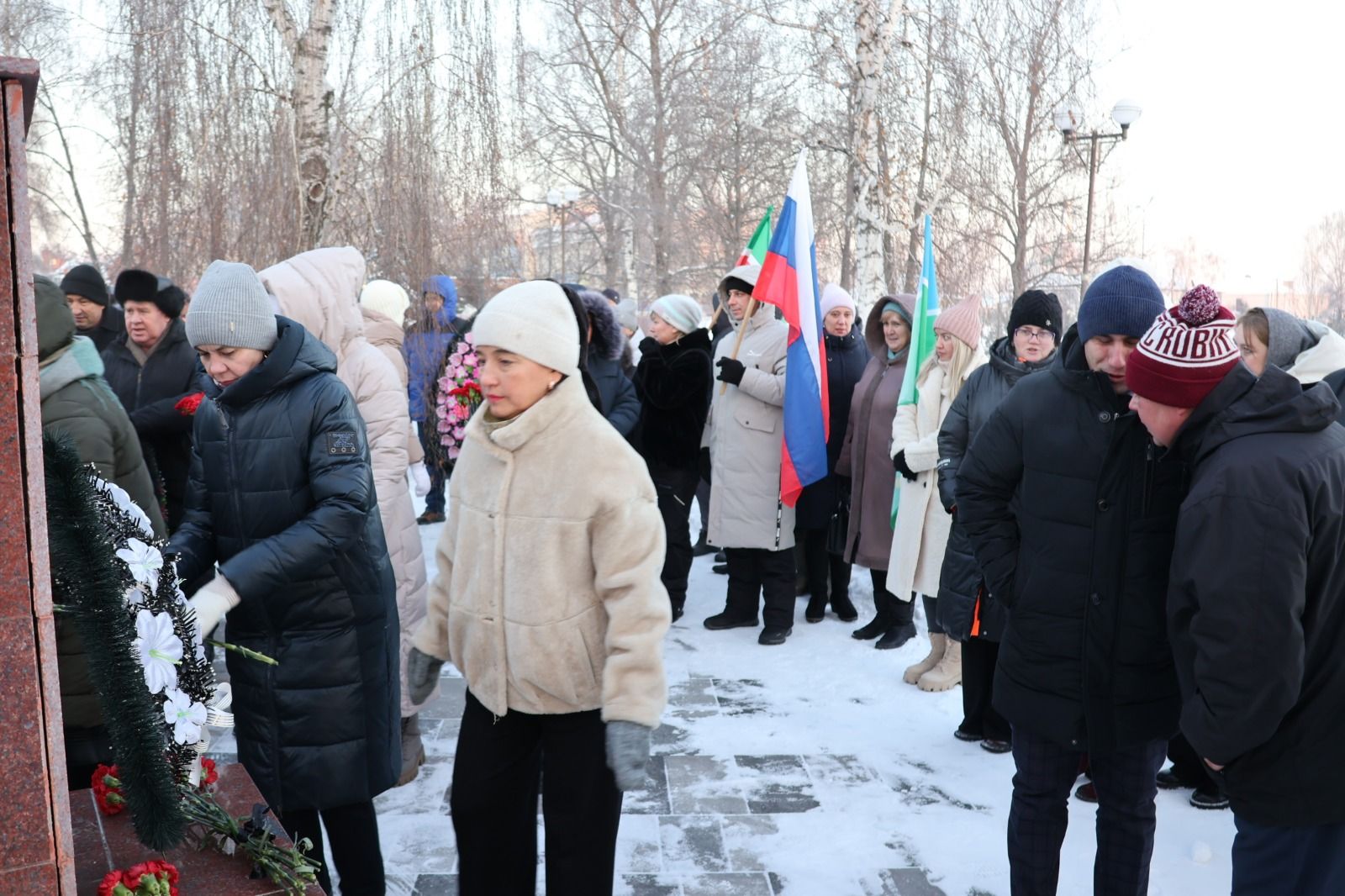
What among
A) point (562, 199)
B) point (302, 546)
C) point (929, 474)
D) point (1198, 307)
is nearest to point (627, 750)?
point (302, 546)

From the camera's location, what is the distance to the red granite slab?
2.07 m

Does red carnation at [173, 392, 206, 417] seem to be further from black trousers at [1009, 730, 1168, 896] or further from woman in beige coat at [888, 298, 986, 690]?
black trousers at [1009, 730, 1168, 896]

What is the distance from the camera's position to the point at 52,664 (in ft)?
4.81

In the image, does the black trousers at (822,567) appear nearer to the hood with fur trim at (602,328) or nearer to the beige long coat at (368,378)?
the hood with fur trim at (602,328)

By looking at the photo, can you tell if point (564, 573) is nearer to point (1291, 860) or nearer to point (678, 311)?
point (1291, 860)

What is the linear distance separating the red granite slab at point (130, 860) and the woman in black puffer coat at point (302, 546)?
2.94 feet

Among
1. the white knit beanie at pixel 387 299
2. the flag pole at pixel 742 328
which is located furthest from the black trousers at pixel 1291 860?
the white knit beanie at pixel 387 299

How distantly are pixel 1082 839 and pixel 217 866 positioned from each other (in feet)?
10.7

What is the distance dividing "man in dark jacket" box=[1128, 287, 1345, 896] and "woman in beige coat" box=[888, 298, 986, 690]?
304cm

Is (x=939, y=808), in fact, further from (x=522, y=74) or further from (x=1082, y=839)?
(x=522, y=74)

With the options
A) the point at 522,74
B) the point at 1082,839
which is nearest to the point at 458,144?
the point at 522,74

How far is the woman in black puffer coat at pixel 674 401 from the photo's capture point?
702 centimetres

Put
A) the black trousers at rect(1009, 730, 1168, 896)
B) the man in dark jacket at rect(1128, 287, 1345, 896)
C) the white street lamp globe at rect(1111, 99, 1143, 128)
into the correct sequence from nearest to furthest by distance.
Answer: the man in dark jacket at rect(1128, 287, 1345, 896) → the black trousers at rect(1009, 730, 1168, 896) → the white street lamp globe at rect(1111, 99, 1143, 128)

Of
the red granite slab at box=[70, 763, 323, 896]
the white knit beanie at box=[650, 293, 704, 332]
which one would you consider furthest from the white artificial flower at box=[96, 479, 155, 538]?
the white knit beanie at box=[650, 293, 704, 332]
